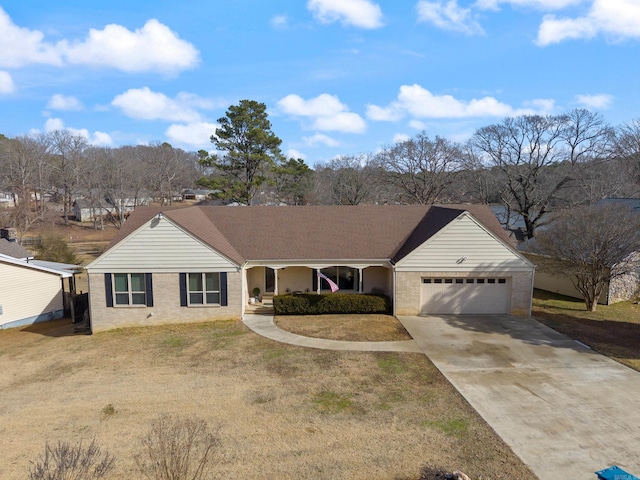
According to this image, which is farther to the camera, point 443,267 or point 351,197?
point 351,197

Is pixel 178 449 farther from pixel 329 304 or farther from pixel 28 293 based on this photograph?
pixel 28 293

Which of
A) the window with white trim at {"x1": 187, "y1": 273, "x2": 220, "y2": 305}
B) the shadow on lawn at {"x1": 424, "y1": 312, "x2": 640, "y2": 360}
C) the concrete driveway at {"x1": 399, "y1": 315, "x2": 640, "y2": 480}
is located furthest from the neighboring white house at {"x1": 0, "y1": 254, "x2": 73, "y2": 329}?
the shadow on lawn at {"x1": 424, "y1": 312, "x2": 640, "y2": 360}

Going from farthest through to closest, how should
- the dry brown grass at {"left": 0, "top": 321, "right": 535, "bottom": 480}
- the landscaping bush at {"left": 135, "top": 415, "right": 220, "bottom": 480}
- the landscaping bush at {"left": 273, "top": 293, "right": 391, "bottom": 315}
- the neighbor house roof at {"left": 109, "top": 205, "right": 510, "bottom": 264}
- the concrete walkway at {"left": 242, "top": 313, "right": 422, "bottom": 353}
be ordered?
the neighbor house roof at {"left": 109, "top": 205, "right": 510, "bottom": 264}
the landscaping bush at {"left": 273, "top": 293, "right": 391, "bottom": 315}
the concrete walkway at {"left": 242, "top": 313, "right": 422, "bottom": 353}
the dry brown grass at {"left": 0, "top": 321, "right": 535, "bottom": 480}
the landscaping bush at {"left": 135, "top": 415, "right": 220, "bottom": 480}

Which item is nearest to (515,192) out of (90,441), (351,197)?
(351,197)

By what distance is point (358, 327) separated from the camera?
19.1 m

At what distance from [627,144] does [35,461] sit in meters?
57.1

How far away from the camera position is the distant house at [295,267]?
65.2 ft

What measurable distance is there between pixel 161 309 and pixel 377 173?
42.2 metres

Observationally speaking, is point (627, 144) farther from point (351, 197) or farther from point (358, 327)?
point (358, 327)

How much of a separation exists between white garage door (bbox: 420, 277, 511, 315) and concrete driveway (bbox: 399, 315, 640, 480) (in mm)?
1704

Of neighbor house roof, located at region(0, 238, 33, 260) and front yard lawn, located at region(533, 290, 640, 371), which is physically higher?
neighbor house roof, located at region(0, 238, 33, 260)

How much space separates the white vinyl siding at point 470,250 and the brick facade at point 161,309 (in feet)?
30.4

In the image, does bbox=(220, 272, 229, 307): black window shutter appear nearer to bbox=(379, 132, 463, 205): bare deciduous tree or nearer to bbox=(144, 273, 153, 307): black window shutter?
bbox=(144, 273, 153, 307): black window shutter

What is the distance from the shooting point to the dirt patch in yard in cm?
1786
